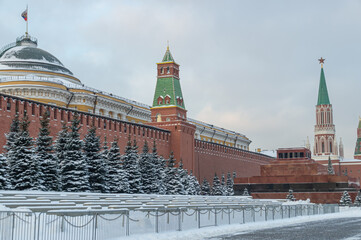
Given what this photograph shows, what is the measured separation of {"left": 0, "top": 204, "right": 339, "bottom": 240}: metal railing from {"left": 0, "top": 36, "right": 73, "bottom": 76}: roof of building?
39.5 meters

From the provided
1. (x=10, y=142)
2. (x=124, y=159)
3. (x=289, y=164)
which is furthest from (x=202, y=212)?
(x=289, y=164)

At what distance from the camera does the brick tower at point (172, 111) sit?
6003 centimetres

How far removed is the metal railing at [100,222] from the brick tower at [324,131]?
103 meters

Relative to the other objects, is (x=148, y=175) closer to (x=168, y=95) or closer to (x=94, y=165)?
(x=94, y=165)

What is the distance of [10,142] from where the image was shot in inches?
1209

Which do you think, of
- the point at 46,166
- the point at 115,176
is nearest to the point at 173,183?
the point at 115,176

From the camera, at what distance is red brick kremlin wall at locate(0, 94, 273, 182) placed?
3793 cm

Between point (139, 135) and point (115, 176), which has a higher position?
point (139, 135)

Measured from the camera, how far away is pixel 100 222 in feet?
54.1

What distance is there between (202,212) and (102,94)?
40438mm

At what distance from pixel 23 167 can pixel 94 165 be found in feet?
19.7

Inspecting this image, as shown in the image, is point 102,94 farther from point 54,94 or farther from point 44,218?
point 44,218

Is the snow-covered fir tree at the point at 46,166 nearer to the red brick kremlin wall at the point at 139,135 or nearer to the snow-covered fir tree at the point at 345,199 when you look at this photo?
the red brick kremlin wall at the point at 139,135

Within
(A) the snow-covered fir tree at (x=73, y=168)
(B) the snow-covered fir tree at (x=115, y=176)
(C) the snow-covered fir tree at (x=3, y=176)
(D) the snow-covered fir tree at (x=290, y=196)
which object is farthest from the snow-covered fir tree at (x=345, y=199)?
(C) the snow-covered fir tree at (x=3, y=176)
